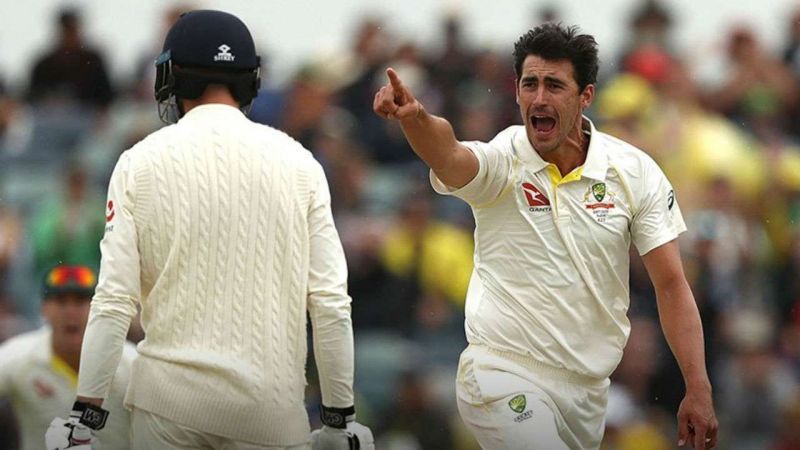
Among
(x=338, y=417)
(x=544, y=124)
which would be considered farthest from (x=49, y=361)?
(x=544, y=124)

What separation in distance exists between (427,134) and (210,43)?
775 mm

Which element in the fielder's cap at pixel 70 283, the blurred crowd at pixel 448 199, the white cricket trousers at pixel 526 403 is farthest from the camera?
the blurred crowd at pixel 448 199

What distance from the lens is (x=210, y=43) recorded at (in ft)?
17.9

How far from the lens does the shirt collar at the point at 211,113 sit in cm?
539

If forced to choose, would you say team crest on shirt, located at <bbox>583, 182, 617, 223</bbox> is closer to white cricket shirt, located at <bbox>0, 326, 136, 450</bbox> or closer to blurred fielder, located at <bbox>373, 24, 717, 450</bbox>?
blurred fielder, located at <bbox>373, 24, 717, 450</bbox>

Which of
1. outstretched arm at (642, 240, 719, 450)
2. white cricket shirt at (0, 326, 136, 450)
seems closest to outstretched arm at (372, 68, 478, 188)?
outstretched arm at (642, 240, 719, 450)

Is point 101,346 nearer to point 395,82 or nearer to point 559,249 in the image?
point 395,82

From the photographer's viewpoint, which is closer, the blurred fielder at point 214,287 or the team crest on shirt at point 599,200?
the blurred fielder at point 214,287

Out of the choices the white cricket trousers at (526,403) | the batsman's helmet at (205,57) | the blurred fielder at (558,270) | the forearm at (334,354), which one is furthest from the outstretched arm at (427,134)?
the white cricket trousers at (526,403)

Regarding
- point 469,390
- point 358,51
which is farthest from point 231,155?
point 358,51

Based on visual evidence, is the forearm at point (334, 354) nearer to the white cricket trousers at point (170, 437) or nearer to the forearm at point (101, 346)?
the white cricket trousers at point (170, 437)

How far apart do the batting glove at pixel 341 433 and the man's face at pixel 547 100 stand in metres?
1.24

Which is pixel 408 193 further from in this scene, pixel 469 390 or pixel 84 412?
pixel 84 412

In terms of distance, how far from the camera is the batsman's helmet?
5.44 metres
